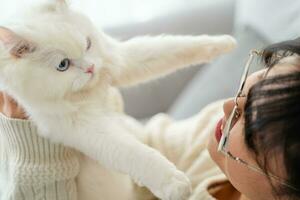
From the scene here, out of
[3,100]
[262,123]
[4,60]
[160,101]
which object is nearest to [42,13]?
[4,60]

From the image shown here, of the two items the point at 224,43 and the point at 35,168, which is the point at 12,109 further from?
the point at 224,43

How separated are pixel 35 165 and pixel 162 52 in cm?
28

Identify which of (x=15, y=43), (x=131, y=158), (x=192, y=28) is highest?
(x=15, y=43)

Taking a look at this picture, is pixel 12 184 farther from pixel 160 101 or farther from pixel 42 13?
pixel 160 101

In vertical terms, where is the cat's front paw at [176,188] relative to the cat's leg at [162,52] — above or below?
below

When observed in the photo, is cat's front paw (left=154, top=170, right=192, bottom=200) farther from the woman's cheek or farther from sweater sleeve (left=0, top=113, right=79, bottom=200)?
sweater sleeve (left=0, top=113, right=79, bottom=200)

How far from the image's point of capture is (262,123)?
52 centimetres

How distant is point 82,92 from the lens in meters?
0.68

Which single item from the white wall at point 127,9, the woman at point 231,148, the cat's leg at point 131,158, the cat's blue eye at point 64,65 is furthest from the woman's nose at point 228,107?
the white wall at point 127,9

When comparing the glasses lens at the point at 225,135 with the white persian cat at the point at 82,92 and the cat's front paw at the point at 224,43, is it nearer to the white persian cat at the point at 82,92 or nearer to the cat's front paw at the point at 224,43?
the white persian cat at the point at 82,92

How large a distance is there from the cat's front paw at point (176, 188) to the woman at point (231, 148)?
0.22 feet

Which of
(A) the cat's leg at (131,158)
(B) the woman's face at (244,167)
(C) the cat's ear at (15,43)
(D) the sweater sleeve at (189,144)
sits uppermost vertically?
(C) the cat's ear at (15,43)

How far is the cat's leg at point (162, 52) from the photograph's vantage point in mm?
773

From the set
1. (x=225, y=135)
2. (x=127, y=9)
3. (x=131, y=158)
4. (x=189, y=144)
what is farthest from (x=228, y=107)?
(x=127, y=9)
